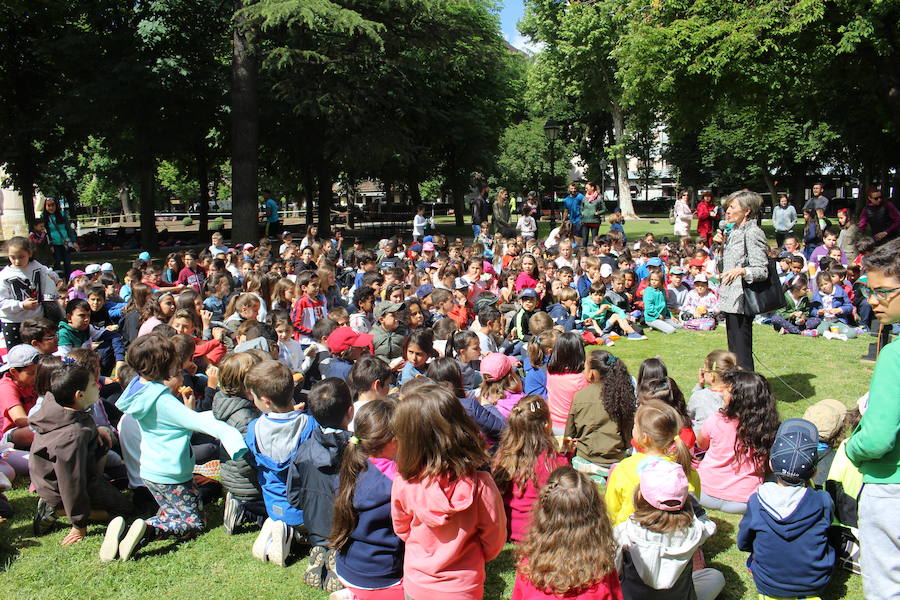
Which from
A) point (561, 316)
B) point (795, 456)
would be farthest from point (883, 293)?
point (561, 316)

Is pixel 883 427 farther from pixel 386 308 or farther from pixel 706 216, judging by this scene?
pixel 706 216

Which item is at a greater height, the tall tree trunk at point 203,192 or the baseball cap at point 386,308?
the tall tree trunk at point 203,192

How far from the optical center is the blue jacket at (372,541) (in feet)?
11.7

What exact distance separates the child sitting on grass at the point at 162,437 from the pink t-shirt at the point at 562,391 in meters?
2.64

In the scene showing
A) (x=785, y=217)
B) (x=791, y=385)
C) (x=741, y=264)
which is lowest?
(x=791, y=385)

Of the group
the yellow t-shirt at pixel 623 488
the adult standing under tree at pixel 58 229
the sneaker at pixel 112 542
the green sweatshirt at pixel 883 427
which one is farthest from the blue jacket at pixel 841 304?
the adult standing under tree at pixel 58 229

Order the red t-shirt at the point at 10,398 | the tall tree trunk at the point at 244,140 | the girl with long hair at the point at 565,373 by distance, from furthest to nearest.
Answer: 1. the tall tree trunk at the point at 244,140
2. the girl with long hair at the point at 565,373
3. the red t-shirt at the point at 10,398

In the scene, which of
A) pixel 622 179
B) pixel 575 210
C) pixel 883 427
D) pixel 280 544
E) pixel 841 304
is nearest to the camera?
pixel 883 427

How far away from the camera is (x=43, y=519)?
486cm

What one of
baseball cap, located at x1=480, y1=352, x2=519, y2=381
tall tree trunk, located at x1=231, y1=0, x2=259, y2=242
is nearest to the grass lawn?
baseball cap, located at x1=480, y1=352, x2=519, y2=381

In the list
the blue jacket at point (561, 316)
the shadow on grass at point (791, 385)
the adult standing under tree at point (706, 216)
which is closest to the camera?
the shadow on grass at point (791, 385)

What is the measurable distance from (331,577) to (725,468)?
273 centimetres

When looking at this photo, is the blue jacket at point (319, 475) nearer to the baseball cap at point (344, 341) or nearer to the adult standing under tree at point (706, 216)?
the baseball cap at point (344, 341)

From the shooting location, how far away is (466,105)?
31453 millimetres
